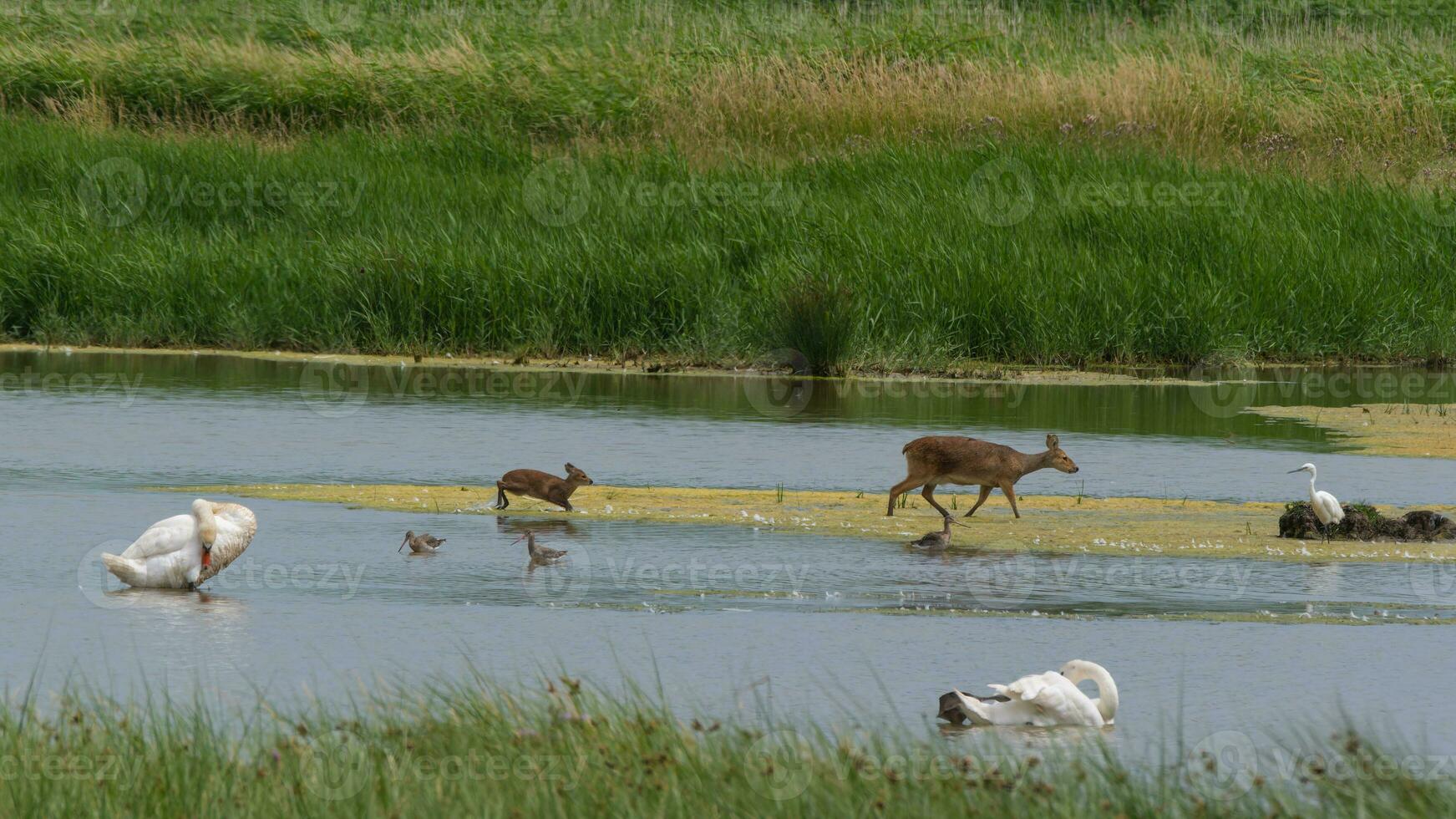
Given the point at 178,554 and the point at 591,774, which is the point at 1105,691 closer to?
the point at 591,774

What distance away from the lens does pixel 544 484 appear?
11.6m

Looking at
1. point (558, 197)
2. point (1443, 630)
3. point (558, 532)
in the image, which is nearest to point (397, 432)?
point (558, 532)

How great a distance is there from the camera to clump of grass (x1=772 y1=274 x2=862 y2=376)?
18.8m

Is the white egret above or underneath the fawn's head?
underneath

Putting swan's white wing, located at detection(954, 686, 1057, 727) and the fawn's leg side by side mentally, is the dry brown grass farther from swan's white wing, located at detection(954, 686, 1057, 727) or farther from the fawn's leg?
swan's white wing, located at detection(954, 686, 1057, 727)

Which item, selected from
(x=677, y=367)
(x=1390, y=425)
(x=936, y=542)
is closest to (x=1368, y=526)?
(x=936, y=542)

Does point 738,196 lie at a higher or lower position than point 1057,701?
higher

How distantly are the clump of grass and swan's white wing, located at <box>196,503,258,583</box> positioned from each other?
981cm

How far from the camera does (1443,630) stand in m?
8.63

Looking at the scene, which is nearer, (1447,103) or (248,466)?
(248,466)

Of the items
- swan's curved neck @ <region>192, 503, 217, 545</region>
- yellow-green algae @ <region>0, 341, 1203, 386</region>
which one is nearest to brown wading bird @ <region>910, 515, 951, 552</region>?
swan's curved neck @ <region>192, 503, 217, 545</region>

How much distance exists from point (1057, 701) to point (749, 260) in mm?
13866

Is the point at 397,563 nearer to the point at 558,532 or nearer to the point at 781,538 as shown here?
the point at 558,532

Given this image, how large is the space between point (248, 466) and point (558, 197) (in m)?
9.29
